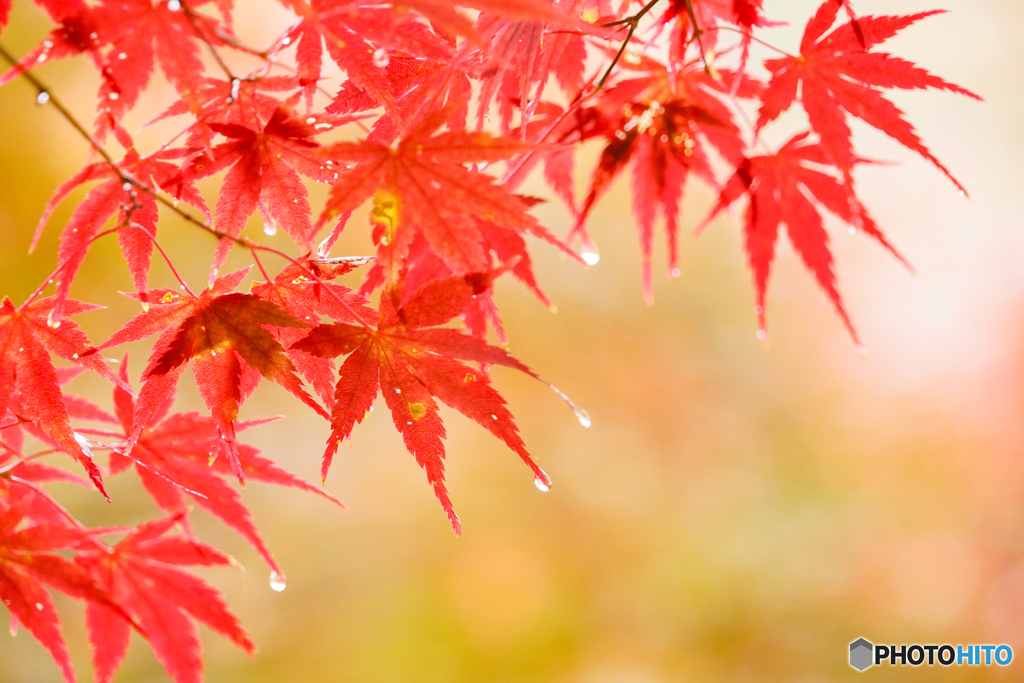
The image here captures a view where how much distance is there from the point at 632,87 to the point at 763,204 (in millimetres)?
280

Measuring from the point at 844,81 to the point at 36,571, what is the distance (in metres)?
1.11

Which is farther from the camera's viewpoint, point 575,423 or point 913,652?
point 575,423

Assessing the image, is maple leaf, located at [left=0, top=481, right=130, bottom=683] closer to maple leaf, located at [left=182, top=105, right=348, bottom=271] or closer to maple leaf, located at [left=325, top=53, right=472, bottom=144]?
maple leaf, located at [left=182, top=105, right=348, bottom=271]

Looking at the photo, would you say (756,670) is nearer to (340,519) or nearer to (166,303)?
(340,519)

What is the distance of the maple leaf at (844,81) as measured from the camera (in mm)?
790

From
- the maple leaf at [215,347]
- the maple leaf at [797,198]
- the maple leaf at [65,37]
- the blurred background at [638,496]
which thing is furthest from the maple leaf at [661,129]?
the blurred background at [638,496]

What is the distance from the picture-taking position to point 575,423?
4.20 m

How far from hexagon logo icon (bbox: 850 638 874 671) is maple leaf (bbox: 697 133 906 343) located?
9.97 ft

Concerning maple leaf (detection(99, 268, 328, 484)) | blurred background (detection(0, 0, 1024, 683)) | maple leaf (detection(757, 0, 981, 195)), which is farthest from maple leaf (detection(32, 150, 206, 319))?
blurred background (detection(0, 0, 1024, 683))

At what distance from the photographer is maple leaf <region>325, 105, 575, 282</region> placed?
59 centimetres

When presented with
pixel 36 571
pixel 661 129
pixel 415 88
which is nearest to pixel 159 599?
pixel 36 571

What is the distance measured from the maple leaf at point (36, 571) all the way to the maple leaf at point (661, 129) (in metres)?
0.76

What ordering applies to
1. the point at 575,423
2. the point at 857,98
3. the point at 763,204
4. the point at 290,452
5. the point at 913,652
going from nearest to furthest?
the point at 857,98 → the point at 763,204 → the point at 913,652 → the point at 290,452 → the point at 575,423

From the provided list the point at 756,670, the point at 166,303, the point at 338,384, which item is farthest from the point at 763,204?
the point at 756,670
